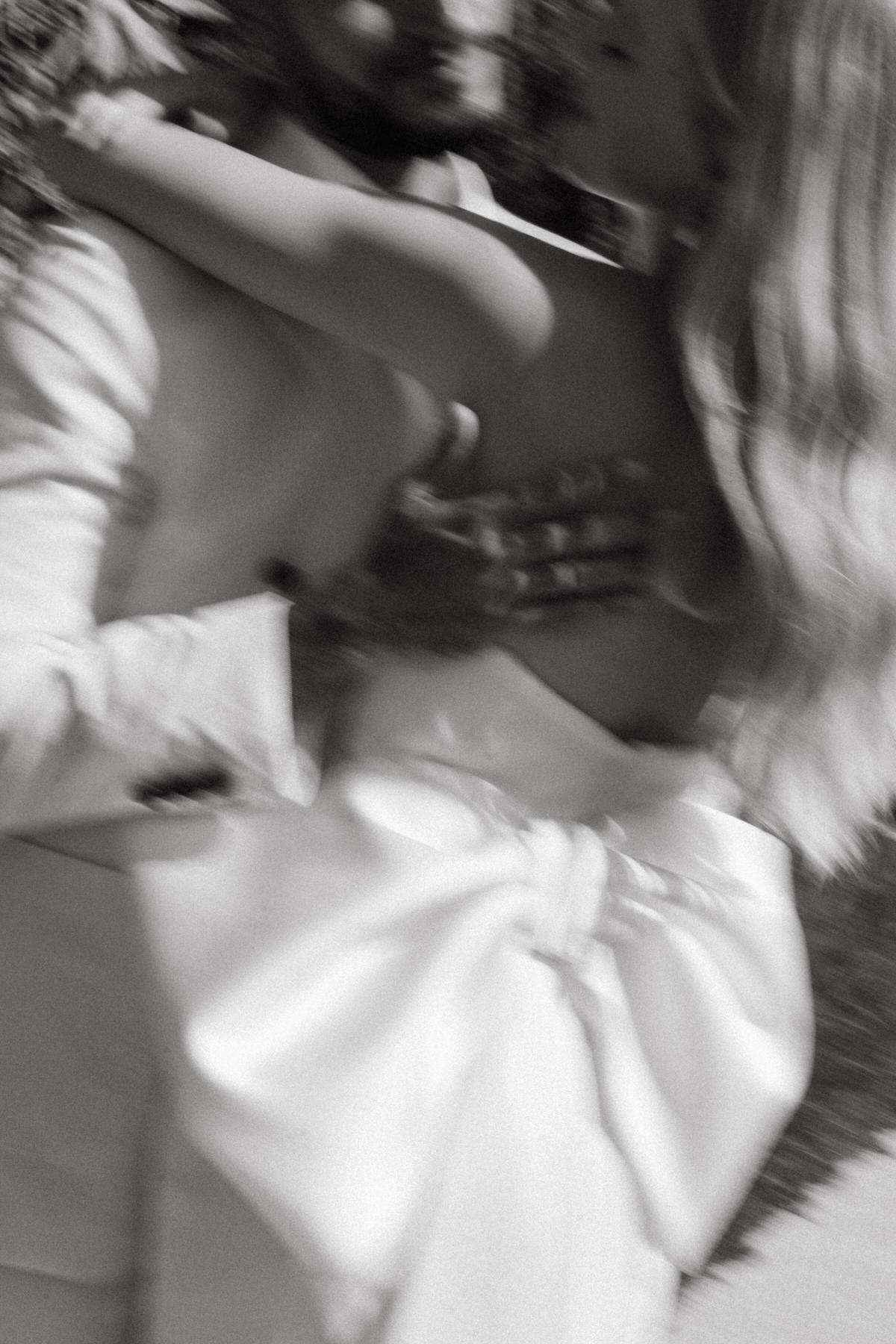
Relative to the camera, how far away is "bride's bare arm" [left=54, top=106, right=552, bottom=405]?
4.56ft

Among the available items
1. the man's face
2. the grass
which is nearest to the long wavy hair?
the man's face

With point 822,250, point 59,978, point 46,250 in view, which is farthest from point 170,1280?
point 822,250

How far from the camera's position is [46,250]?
58.8 inches

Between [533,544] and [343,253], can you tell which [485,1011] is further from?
[343,253]

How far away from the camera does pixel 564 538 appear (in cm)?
142

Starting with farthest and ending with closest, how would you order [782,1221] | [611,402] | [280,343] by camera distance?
[782,1221]
[280,343]
[611,402]

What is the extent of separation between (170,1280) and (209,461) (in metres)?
0.71

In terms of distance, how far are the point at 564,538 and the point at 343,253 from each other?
12.0 inches

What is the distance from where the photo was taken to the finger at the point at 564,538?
1.42m

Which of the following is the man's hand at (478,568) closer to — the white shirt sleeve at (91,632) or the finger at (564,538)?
the finger at (564,538)

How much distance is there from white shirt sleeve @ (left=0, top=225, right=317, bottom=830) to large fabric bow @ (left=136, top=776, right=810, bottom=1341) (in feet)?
0.29

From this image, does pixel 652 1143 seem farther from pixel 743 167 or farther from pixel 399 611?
pixel 743 167

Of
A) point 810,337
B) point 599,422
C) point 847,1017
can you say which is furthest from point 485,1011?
point 847,1017

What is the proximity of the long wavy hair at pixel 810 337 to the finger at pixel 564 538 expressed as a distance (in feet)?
0.35
